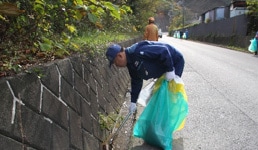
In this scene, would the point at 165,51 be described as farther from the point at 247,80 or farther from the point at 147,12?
the point at 147,12

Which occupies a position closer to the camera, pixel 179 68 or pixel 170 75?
pixel 170 75

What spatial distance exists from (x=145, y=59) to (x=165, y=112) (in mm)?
696

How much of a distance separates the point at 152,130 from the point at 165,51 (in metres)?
1.00

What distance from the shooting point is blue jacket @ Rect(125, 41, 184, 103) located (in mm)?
3576

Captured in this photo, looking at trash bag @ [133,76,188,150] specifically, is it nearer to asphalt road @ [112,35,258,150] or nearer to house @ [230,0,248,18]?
asphalt road @ [112,35,258,150]

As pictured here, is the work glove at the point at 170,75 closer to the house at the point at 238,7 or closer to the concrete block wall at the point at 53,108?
the concrete block wall at the point at 53,108

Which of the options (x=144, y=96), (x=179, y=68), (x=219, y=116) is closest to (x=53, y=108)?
(x=144, y=96)

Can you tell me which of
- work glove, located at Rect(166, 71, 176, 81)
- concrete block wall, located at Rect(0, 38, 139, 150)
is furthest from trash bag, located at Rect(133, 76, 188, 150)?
concrete block wall, located at Rect(0, 38, 139, 150)

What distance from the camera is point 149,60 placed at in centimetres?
366

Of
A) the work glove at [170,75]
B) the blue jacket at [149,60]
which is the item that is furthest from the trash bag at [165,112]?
the blue jacket at [149,60]

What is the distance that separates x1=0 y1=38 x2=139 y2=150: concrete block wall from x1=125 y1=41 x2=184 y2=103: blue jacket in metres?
0.53

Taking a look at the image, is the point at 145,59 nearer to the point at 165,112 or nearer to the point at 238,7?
the point at 165,112

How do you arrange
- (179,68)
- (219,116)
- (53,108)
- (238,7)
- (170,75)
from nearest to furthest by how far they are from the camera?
1. (53,108)
2. (170,75)
3. (179,68)
4. (219,116)
5. (238,7)

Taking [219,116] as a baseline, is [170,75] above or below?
above
